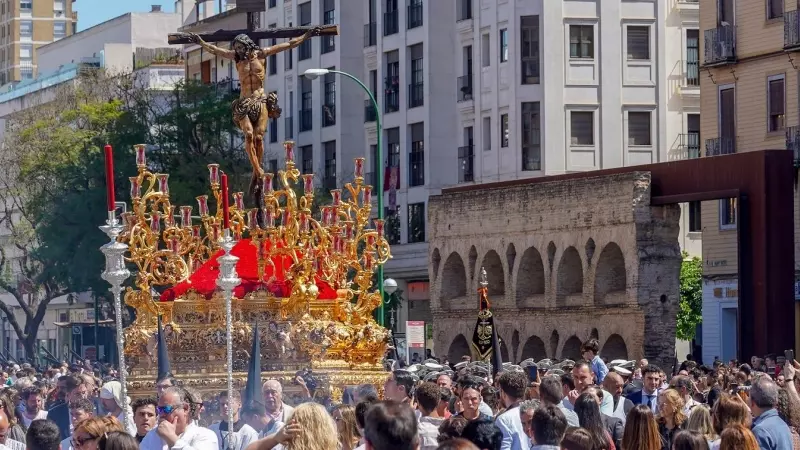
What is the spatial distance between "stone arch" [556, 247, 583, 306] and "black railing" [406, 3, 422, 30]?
15891 mm

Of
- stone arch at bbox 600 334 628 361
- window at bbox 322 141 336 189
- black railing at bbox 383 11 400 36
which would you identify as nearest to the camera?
stone arch at bbox 600 334 628 361

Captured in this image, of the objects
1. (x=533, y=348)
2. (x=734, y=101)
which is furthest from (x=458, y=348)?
(x=734, y=101)

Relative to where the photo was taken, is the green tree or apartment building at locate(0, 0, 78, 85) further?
apartment building at locate(0, 0, 78, 85)

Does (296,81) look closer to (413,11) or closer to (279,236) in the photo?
(413,11)

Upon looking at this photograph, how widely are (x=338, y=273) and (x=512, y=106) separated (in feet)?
121

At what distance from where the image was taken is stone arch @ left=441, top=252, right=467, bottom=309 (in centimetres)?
5198

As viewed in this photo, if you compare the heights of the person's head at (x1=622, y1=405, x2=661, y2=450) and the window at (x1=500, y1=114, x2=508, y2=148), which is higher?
the window at (x1=500, y1=114, x2=508, y2=148)

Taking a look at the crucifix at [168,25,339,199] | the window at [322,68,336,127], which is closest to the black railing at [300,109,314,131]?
the window at [322,68,336,127]

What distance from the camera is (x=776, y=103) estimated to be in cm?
4600

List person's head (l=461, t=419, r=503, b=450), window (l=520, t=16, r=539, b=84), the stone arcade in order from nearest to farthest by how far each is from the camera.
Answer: person's head (l=461, t=419, r=503, b=450), the stone arcade, window (l=520, t=16, r=539, b=84)

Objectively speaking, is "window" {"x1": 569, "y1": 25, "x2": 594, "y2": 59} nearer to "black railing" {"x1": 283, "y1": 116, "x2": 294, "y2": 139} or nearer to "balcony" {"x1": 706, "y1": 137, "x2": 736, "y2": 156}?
"balcony" {"x1": 706, "y1": 137, "x2": 736, "y2": 156}

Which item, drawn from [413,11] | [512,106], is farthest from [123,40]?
[512,106]

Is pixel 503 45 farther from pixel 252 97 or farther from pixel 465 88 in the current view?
pixel 252 97

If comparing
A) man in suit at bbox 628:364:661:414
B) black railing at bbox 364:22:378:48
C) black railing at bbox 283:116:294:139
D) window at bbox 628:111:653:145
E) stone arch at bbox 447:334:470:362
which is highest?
black railing at bbox 364:22:378:48
